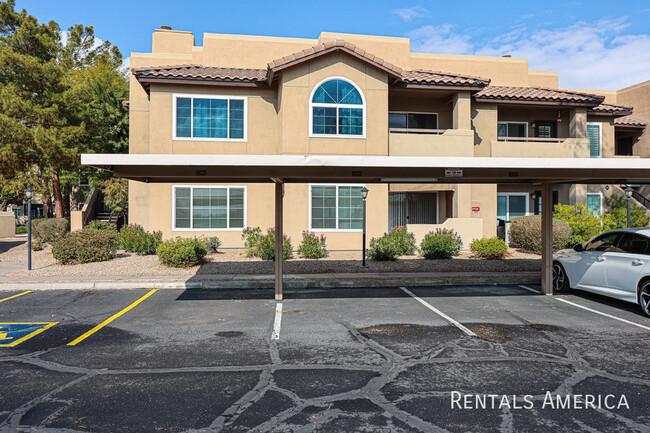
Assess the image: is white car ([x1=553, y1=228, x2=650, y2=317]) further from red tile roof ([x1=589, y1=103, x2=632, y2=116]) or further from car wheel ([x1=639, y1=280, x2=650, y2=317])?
red tile roof ([x1=589, y1=103, x2=632, y2=116])

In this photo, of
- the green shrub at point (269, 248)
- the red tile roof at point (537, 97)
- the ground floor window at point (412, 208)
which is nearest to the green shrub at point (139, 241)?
the green shrub at point (269, 248)

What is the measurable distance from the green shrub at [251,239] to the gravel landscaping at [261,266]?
337mm

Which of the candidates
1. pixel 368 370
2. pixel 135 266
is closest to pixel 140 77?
pixel 135 266

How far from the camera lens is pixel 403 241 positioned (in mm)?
15852

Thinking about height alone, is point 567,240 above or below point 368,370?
above

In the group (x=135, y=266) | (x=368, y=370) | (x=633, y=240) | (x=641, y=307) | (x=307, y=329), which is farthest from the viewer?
(x=135, y=266)

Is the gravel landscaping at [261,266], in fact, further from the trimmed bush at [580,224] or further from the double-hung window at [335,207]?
the trimmed bush at [580,224]

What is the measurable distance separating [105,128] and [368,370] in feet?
77.3

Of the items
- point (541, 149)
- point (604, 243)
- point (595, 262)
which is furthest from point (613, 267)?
point (541, 149)

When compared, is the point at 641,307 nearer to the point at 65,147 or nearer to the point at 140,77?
the point at 140,77

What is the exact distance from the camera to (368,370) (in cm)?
526

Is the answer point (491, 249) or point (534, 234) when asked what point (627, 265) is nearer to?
point (491, 249)

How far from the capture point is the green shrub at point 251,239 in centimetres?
1513

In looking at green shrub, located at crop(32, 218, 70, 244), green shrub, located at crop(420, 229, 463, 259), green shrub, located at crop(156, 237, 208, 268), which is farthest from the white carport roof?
green shrub, located at crop(32, 218, 70, 244)
